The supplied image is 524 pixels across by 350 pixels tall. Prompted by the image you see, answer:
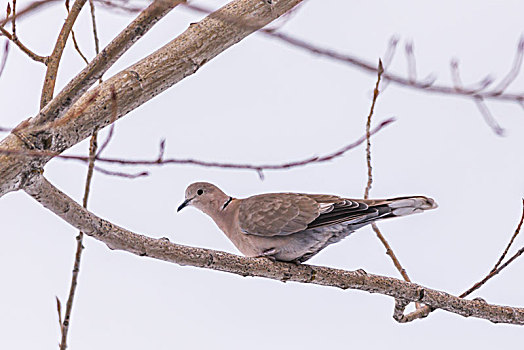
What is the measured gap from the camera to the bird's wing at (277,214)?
1.42 metres

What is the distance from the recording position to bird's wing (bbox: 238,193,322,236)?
142 cm

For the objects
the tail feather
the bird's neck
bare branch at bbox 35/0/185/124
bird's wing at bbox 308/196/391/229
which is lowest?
the tail feather

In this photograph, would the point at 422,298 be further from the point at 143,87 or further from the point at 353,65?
the point at 353,65

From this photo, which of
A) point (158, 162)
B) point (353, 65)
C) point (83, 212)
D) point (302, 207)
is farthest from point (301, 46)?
point (302, 207)

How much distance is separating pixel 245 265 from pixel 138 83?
0.42 m

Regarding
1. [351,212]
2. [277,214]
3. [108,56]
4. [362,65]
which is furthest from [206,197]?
[362,65]

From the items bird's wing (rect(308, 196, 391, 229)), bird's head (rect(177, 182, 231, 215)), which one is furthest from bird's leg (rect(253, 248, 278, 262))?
bird's head (rect(177, 182, 231, 215))

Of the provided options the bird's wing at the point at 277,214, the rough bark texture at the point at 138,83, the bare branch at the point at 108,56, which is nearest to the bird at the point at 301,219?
the bird's wing at the point at 277,214

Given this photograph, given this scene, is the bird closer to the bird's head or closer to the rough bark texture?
the bird's head

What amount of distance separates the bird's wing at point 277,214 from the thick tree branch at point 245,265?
0.10 m

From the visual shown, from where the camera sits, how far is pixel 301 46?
1.71 feet

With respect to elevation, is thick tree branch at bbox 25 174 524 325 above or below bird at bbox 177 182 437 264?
below

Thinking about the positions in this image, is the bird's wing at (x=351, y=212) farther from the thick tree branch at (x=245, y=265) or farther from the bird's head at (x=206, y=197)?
the bird's head at (x=206, y=197)

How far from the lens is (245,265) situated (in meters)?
1.21
